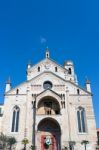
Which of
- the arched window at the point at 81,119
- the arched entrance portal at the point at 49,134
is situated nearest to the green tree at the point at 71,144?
the arched entrance portal at the point at 49,134

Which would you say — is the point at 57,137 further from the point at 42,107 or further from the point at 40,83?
the point at 40,83

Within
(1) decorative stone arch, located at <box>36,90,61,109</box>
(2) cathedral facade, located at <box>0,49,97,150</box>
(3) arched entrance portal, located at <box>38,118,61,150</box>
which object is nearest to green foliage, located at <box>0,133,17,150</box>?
(2) cathedral facade, located at <box>0,49,97,150</box>

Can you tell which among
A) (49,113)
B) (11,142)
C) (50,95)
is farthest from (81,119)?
(11,142)

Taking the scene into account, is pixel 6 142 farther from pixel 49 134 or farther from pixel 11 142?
pixel 49 134

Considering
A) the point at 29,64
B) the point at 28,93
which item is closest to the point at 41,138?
the point at 28,93

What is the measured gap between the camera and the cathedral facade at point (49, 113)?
3431cm

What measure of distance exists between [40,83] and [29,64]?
323 inches

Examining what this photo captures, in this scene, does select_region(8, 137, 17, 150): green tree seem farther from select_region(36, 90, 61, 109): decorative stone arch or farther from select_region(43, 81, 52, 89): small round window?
select_region(43, 81, 52, 89): small round window

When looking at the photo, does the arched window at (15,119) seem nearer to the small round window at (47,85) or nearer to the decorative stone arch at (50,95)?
the decorative stone arch at (50,95)

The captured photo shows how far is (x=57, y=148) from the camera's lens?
34.5 m

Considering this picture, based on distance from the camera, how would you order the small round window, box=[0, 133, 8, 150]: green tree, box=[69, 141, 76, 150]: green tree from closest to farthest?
box=[0, 133, 8, 150]: green tree
box=[69, 141, 76, 150]: green tree
the small round window

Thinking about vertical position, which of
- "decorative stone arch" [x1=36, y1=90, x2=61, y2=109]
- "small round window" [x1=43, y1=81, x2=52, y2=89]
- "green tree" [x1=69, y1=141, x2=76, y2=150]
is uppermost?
"small round window" [x1=43, y1=81, x2=52, y2=89]

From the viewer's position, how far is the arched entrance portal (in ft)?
114

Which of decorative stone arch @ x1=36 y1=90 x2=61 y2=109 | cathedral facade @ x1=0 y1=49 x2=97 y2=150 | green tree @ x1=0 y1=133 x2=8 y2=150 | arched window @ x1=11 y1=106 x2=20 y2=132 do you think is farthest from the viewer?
decorative stone arch @ x1=36 y1=90 x2=61 y2=109
